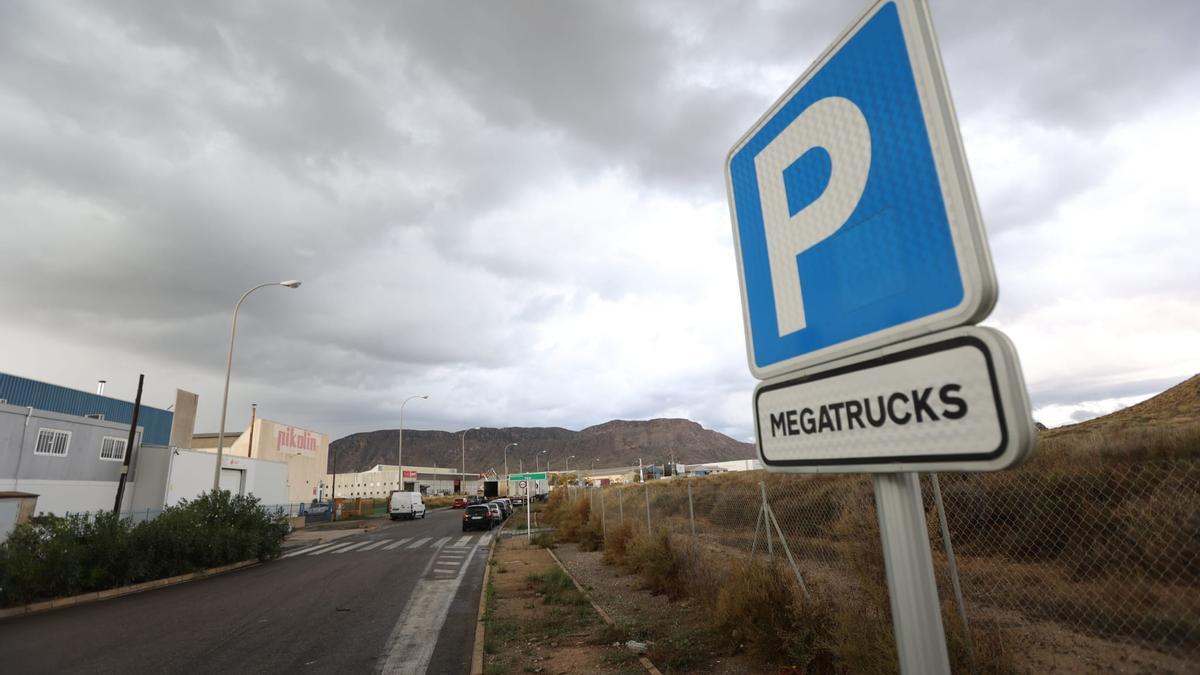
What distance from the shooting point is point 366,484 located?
90.7m

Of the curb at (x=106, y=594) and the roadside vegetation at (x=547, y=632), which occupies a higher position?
the curb at (x=106, y=594)

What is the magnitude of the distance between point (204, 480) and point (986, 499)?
41.5 m

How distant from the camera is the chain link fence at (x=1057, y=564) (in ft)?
17.7

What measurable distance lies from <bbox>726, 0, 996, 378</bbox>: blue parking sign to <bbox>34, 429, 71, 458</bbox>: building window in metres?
38.1

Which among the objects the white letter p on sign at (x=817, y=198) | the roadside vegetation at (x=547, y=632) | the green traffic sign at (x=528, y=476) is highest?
the white letter p on sign at (x=817, y=198)

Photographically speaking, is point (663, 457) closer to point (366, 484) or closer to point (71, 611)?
point (366, 484)

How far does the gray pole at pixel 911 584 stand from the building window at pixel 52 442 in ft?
126

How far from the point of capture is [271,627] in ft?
29.5

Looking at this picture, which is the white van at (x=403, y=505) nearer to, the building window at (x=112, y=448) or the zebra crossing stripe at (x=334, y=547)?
the building window at (x=112, y=448)

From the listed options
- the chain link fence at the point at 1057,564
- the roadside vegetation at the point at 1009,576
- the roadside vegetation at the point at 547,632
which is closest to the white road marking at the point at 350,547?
the roadside vegetation at the point at 547,632

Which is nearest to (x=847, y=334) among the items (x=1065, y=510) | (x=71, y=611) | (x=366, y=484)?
(x=1065, y=510)

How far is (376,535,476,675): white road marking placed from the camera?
694 centimetres

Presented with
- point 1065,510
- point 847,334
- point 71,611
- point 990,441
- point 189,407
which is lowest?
point 71,611

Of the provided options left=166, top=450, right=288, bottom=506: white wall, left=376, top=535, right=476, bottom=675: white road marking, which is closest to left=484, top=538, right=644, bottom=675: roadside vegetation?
left=376, top=535, right=476, bottom=675: white road marking
